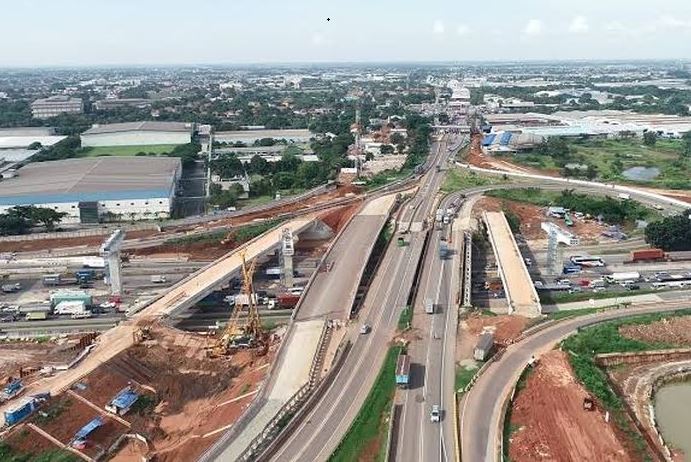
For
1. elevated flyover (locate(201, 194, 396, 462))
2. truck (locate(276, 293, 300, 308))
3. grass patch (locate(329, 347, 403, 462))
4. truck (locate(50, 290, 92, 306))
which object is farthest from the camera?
truck (locate(276, 293, 300, 308))

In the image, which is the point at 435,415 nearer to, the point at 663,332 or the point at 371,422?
the point at 371,422

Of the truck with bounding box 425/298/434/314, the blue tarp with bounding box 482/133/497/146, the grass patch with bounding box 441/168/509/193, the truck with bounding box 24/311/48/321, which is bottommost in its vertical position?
the truck with bounding box 24/311/48/321

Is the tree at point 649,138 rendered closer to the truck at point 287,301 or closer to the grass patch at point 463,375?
the truck at point 287,301

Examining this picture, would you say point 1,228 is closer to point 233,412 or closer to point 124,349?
point 124,349

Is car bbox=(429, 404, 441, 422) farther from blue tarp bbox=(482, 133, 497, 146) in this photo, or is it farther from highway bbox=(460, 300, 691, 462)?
blue tarp bbox=(482, 133, 497, 146)

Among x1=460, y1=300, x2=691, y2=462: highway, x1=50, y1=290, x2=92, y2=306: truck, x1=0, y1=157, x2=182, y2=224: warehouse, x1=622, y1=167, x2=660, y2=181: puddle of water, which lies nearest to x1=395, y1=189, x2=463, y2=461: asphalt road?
x1=460, y1=300, x2=691, y2=462: highway

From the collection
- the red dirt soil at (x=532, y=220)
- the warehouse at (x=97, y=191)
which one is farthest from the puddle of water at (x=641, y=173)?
the warehouse at (x=97, y=191)
